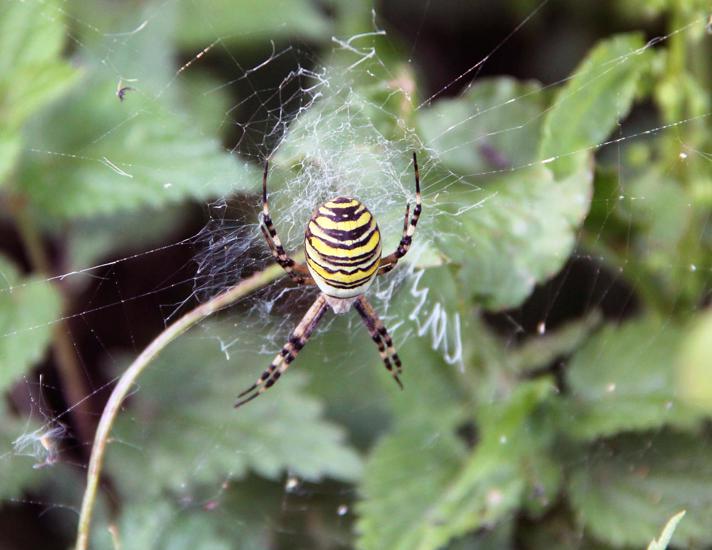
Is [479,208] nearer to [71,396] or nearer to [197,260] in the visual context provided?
[197,260]

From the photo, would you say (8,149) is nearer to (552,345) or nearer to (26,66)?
(26,66)

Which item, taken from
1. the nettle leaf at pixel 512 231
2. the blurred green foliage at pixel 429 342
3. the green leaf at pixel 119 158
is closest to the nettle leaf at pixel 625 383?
the blurred green foliage at pixel 429 342

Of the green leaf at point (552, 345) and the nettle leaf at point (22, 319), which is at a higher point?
the nettle leaf at point (22, 319)

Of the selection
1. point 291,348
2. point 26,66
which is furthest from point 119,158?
point 291,348

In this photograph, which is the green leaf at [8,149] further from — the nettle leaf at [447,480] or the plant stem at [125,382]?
the nettle leaf at [447,480]

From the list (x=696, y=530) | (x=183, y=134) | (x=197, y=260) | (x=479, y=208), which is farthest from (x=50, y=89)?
(x=696, y=530)
